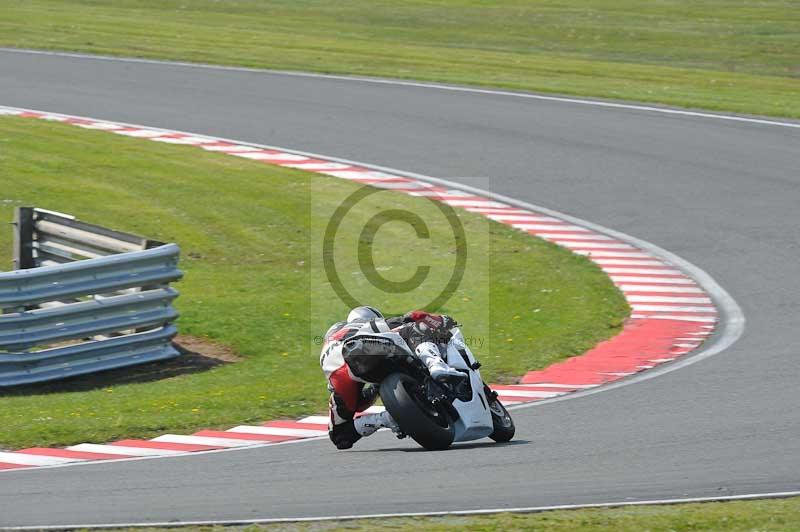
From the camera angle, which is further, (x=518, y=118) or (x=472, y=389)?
(x=518, y=118)

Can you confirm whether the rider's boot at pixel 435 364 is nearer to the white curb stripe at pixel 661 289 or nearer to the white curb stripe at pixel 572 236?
the white curb stripe at pixel 661 289

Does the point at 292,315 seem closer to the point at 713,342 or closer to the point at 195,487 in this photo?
the point at 713,342

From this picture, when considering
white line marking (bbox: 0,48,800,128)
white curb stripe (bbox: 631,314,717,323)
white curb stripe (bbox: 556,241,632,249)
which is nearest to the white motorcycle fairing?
white curb stripe (bbox: 631,314,717,323)

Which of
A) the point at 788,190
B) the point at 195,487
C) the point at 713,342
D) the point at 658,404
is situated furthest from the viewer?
the point at 788,190

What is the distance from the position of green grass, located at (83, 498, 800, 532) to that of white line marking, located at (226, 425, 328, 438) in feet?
8.78

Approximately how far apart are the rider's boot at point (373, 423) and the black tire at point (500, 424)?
718 millimetres

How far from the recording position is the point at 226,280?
15336mm

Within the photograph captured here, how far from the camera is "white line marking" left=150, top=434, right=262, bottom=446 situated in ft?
31.9

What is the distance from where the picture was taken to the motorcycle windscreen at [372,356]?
342 inches

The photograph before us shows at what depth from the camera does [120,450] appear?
380 inches

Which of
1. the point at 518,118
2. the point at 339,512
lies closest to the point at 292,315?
the point at 339,512

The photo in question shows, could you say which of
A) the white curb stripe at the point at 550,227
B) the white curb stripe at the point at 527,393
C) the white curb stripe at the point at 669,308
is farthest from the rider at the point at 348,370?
the white curb stripe at the point at 550,227

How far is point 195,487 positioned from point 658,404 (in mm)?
3794

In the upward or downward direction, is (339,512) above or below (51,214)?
below
